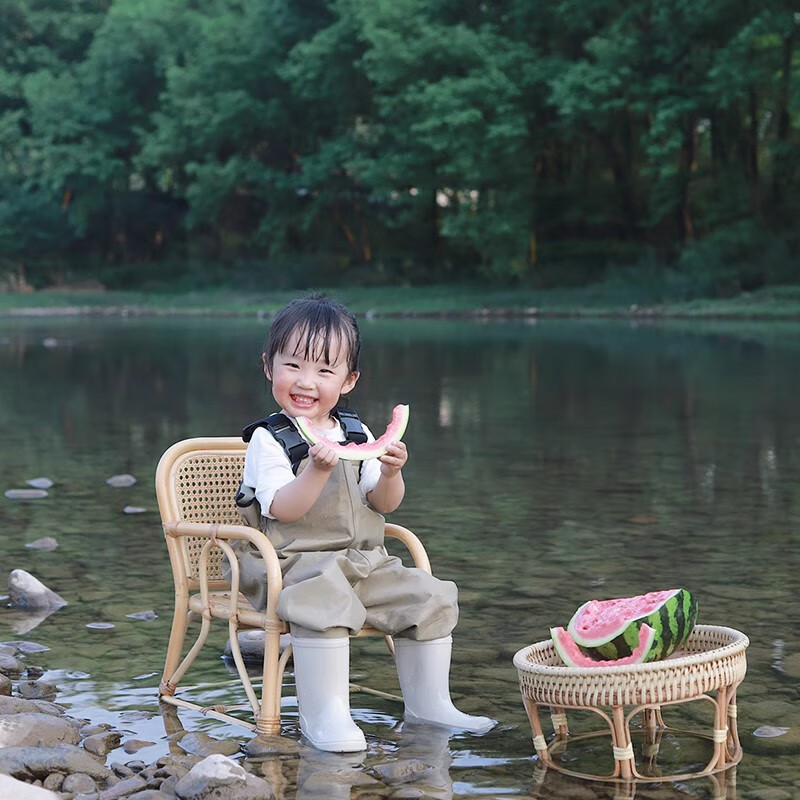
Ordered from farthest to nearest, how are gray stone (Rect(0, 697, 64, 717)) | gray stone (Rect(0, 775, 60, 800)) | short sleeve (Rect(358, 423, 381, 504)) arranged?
1. short sleeve (Rect(358, 423, 381, 504))
2. gray stone (Rect(0, 697, 64, 717))
3. gray stone (Rect(0, 775, 60, 800))

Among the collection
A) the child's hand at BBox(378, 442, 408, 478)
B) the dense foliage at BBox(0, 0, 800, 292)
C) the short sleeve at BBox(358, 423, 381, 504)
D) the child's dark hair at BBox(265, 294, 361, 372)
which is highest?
the dense foliage at BBox(0, 0, 800, 292)

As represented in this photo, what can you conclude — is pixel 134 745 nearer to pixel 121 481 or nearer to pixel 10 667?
pixel 10 667

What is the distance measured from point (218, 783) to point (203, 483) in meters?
1.41

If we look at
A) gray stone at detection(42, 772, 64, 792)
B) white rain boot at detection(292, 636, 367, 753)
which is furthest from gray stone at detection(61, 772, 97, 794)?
white rain boot at detection(292, 636, 367, 753)

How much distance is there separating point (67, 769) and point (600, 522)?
15.0 feet

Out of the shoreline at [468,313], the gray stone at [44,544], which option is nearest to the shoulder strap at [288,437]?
the gray stone at [44,544]

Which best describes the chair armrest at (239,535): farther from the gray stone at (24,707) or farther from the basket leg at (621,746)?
the basket leg at (621,746)

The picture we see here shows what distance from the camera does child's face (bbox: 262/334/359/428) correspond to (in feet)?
13.9

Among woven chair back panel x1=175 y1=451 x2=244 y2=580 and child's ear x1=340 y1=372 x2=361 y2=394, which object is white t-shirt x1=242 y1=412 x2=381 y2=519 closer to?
child's ear x1=340 y1=372 x2=361 y2=394

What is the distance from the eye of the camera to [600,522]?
7844 millimetres

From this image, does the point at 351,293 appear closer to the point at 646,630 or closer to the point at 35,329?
the point at 35,329

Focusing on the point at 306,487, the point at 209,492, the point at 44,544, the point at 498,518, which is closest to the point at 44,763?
the point at 306,487

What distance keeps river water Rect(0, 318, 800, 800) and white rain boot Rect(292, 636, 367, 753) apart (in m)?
0.12

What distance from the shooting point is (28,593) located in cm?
578
